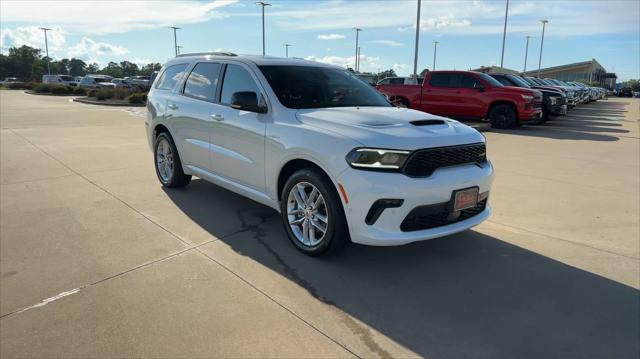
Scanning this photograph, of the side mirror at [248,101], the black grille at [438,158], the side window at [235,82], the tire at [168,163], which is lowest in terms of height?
the tire at [168,163]

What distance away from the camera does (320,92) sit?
4773 mm

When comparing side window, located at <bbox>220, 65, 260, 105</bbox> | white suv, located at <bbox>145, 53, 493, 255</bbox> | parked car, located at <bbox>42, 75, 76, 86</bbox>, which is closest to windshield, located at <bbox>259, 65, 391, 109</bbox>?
white suv, located at <bbox>145, 53, 493, 255</bbox>

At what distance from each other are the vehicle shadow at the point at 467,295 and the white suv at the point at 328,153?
A: 358mm

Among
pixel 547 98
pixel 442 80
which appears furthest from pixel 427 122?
pixel 547 98

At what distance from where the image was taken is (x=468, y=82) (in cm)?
1509

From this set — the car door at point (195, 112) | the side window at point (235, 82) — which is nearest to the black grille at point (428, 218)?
the side window at point (235, 82)

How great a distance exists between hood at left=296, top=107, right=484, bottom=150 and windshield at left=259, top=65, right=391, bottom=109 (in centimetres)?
24

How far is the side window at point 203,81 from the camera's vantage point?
5.35m

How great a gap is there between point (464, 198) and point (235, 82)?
2.73m

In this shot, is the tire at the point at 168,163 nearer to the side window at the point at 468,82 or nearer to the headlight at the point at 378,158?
the headlight at the point at 378,158

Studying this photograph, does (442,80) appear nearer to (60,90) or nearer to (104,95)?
(104,95)

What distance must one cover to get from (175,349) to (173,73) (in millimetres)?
4519

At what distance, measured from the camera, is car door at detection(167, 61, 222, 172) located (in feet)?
17.5

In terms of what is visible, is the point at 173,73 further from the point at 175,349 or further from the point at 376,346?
the point at 376,346
